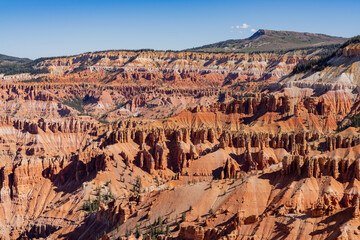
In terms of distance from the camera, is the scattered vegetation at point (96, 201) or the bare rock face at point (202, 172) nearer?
the bare rock face at point (202, 172)

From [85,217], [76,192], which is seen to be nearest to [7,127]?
[76,192]

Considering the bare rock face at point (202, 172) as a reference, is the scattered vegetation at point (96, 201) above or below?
below

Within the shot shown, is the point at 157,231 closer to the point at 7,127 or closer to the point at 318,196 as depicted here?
the point at 318,196

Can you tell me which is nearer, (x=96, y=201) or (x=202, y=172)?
(x=96, y=201)

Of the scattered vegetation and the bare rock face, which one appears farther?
the scattered vegetation

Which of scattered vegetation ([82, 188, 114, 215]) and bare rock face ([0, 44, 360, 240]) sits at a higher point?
bare rock face ([0, 44, 360, 240])

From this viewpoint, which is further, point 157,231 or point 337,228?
point 157,231

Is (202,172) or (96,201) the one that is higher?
(202,172)

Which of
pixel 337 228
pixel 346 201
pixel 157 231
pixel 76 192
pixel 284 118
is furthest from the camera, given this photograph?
pixel 284 118

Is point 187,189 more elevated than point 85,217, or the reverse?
point 187,189

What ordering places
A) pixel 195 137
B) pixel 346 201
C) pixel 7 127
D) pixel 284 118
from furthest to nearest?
pixel 7 127, pixel 284 118, pixel 195 137, pixel 346 201

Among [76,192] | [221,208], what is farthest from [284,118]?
[221,208]
